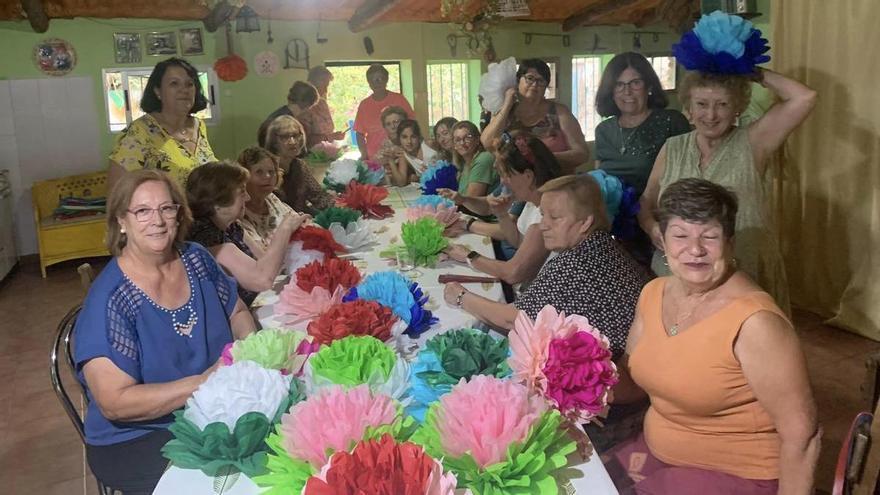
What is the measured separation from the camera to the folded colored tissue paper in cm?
135

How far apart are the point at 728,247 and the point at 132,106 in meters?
7.74

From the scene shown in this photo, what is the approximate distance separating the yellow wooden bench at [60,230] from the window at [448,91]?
16.2 feet

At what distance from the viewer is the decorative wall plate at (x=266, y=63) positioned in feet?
27.5

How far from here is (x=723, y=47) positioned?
235 cm

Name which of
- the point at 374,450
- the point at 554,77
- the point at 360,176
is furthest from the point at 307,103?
the point at 554,77

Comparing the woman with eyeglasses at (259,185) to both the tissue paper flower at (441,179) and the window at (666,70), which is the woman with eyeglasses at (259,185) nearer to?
the tissue paper flower at (441,179)

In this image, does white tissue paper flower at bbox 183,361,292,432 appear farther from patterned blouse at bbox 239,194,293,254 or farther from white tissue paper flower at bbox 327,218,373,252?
white tissue paper flower at bbox 327,218,373,252

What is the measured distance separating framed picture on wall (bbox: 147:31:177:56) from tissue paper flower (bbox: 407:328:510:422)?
292 inches

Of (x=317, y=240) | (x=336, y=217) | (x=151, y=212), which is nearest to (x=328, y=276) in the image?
(x=151, y=212)

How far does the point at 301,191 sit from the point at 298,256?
1.31m

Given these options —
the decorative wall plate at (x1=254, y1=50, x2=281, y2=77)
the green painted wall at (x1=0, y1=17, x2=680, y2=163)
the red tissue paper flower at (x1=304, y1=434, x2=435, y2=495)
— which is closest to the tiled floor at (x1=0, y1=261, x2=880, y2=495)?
the red tissue paper flower at (x1=304, y1=434, x2=435, y2=495)

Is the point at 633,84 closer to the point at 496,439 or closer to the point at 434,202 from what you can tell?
the point at 434,202

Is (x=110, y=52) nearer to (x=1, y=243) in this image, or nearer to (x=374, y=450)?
(x=1, y=243)

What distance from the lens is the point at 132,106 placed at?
7930 millimetres
